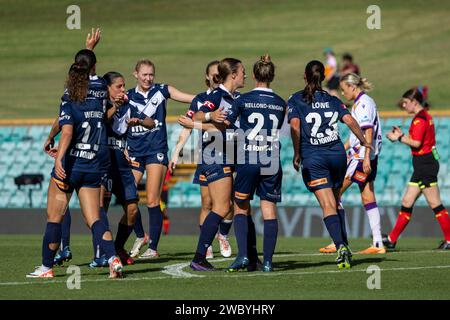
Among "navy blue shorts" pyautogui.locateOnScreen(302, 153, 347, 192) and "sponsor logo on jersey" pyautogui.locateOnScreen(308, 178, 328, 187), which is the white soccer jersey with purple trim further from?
"sponsor logo on jersey" pyautogui.locateOnScreen(308, 178, 328, 187)

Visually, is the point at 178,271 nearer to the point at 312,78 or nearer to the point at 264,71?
the point at 264,71

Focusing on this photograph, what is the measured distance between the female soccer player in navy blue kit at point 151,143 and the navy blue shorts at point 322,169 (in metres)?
2.85

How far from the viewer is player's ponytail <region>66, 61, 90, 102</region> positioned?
37.8 ft

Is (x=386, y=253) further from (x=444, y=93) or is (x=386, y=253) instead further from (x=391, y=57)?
(x=391, y=57)

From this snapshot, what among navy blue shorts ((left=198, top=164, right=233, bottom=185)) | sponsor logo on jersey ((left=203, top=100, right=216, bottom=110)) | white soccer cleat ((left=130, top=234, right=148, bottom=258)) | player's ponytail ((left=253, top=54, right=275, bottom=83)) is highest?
player's ponytail ((left=253, top=54, right=275, bottom=83))

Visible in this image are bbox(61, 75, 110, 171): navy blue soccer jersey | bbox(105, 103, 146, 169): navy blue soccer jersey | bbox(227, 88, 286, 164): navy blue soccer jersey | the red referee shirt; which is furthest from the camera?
the red referee shirt

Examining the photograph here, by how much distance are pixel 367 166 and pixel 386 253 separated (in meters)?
1.36

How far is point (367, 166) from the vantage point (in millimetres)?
14742

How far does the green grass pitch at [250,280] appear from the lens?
33.9ft

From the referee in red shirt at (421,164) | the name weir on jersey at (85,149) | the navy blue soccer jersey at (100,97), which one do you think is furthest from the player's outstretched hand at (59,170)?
the referee in red shirt at (421,164)

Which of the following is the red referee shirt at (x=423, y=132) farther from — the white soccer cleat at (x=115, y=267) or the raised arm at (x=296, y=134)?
the white soccer cleat at (x=115, y=267)

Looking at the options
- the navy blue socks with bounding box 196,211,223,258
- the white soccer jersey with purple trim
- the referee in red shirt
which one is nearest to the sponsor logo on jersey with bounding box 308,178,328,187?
the navy blue socks with bounding box 196,211,223,258

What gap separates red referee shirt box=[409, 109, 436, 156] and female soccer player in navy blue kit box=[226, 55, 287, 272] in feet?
15.1
